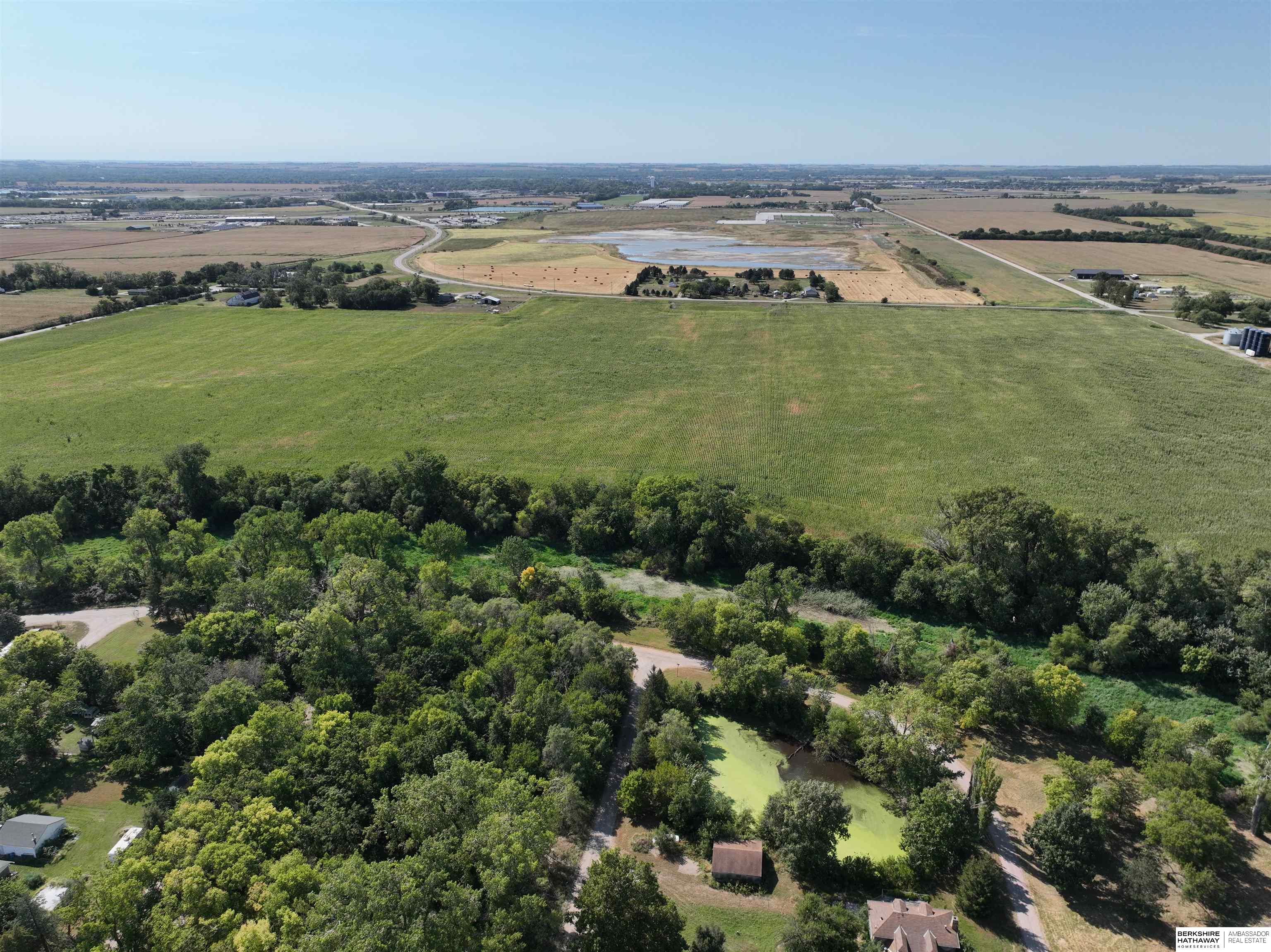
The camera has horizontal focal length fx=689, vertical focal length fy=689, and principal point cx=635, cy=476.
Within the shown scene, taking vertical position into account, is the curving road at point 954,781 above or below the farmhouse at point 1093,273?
below

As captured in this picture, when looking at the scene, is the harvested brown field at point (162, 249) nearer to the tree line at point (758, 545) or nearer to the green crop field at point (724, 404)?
the green crop field at point (724, 404)

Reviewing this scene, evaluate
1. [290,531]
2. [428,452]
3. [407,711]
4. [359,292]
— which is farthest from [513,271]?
Answer: [407,711]

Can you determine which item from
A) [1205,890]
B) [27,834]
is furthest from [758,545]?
[27,834]

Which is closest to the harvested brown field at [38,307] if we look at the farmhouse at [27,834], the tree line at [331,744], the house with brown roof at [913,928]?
the tree line at [331,744]

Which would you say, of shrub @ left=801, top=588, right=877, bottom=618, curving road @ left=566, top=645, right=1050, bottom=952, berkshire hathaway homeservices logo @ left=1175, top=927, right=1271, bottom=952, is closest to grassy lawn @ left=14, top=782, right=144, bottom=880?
curving road @ left=566, top=645, right=1050, bottom=952

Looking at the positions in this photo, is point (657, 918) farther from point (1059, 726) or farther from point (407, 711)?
point (1059, 726)

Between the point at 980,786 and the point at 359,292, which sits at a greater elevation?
the point at 359,292

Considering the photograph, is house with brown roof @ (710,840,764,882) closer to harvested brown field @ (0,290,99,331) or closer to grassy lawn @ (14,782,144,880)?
grassy lawn @ (14,782,144,880)
